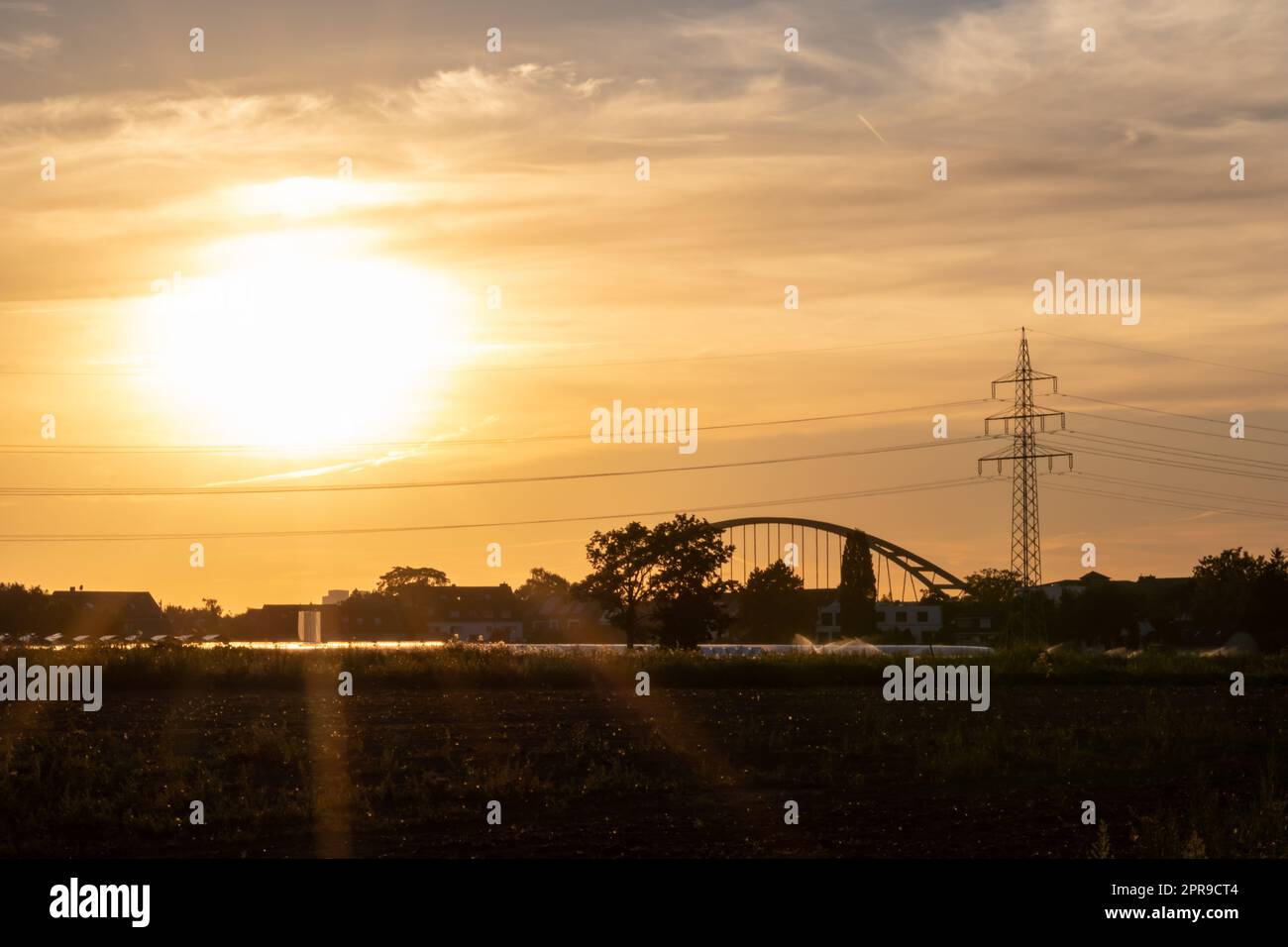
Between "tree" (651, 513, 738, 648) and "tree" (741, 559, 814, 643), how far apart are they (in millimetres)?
41987

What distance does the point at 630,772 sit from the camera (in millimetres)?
28859

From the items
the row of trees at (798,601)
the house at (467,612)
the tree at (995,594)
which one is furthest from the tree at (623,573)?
the house at (467,612)

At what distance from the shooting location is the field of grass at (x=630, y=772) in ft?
72.0

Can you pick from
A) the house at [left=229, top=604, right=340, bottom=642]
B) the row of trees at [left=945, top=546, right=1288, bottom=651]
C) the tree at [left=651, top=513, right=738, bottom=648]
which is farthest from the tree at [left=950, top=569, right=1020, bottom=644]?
the house at [left=229, top=604, right=340, bottom=642]

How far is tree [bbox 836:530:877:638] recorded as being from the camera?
482ft

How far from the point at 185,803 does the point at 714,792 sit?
9729 mm

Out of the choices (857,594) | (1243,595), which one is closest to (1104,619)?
(1243,595)

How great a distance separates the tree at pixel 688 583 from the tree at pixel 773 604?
41987 mm

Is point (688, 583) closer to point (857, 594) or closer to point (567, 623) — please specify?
point (857, 594)

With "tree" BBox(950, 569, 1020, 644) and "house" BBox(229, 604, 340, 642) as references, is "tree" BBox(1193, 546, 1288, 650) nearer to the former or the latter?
"tree" BBox(950, 569, 1020, 644)
